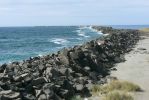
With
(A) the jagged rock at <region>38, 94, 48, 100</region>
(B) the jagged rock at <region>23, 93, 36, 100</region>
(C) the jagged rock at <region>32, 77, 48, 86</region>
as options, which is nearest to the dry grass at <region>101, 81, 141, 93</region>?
(C) the jagged rock at <region>32, 77, 48, 86</region>

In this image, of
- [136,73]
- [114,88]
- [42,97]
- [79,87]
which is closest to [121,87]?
[114,88]

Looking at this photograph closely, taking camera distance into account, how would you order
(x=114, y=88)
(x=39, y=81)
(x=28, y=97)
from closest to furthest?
1. (x=28, y=97)
2. (x=39, y=81)
3. (x=114, y=88)

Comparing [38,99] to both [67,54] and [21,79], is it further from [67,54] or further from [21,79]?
[67,54]

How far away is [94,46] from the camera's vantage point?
32.8 metres

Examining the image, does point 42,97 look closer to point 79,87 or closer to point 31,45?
point 79,87

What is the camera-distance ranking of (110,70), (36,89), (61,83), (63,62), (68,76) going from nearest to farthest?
1. (36,89)
2. (61,83)
3. (68,76)
4. (63,62)
5. (110,70)

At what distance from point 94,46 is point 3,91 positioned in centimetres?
1867

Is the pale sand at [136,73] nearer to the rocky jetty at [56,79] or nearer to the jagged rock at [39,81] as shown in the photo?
the rocky jetty at [56,79]

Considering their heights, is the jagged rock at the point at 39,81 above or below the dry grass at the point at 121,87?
above

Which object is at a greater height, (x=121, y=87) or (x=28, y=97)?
(x=28, y=97)

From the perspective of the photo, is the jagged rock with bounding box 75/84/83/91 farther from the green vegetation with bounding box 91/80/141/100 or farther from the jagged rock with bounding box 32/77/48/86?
the jagged rock with bounding box 32/77/48/86

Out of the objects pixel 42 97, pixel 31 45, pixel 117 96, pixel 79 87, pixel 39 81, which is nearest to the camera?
pixel 42 97

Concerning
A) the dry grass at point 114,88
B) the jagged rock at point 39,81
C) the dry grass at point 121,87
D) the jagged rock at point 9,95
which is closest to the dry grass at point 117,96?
the dry grass at point 114,88

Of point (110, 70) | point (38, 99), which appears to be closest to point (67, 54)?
point (110, 70)
